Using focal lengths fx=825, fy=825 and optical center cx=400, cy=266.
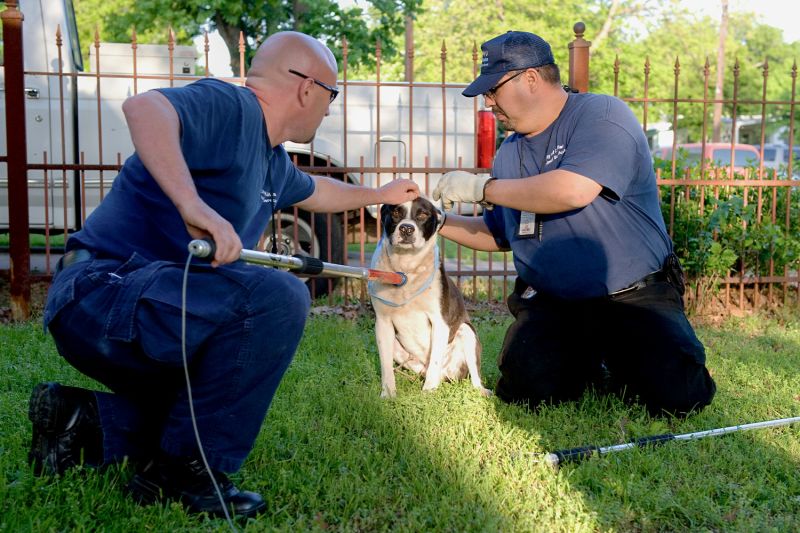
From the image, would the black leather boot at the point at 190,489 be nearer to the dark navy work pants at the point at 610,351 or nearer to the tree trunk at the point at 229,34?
the dark navy work pants at the point at 610,351

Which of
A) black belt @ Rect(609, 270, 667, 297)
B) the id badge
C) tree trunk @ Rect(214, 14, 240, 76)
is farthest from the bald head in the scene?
tree trunk @ Rect(214, 14, 240, 76)

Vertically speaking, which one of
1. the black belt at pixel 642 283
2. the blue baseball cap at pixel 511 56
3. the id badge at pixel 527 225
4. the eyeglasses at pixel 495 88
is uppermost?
the blue baseball cap at pixel 511 56

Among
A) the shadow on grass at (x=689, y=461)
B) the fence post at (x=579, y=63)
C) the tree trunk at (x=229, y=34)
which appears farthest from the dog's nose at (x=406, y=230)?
the tree trunk at (x=229, y=34)

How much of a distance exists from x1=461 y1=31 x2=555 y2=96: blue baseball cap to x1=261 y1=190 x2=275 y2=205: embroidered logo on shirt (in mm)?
1280

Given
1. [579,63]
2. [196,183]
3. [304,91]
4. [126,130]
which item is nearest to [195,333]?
[196,183]

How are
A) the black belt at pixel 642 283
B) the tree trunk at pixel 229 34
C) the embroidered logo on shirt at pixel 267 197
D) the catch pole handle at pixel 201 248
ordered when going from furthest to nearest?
1. the tree trunk at pixel 229 34
2. the black belt at pixel 642 283
3. the embroidered logo on shirt at pixel 267 197
4. the catch pole handle at pixel 201 248

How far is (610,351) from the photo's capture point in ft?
13.9

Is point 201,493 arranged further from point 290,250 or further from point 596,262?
point 290,250

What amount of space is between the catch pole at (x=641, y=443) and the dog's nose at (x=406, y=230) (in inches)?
62.4

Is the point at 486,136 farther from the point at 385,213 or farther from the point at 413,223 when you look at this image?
the point at 413,223

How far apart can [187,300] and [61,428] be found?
846 mm

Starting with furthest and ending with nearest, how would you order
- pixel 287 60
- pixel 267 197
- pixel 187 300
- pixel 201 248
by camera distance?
pixel 267 197
pixel 287 60
pixel 187 300
pixel 201 248

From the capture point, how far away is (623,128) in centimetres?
387

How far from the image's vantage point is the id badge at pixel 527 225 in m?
4.14
